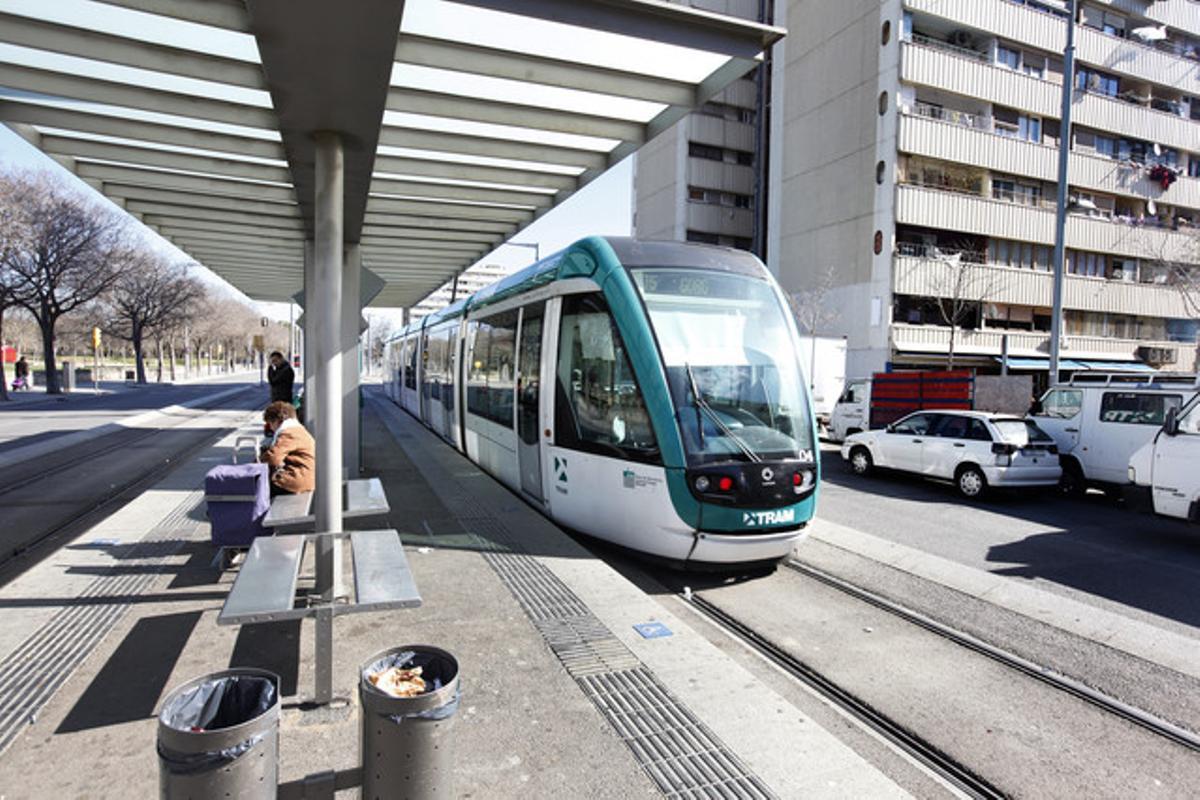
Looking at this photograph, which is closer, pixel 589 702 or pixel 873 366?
pixel 589 702

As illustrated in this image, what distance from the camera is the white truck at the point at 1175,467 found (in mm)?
8281

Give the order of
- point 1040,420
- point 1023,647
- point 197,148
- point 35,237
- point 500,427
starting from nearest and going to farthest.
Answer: point 1023,647 → point 197,148 → point 500,427 → point 1040,420 → point 35,237

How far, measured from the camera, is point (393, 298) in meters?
23.2

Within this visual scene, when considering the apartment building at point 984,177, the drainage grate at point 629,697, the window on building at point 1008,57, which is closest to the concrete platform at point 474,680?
the drainage grate at point 629,697

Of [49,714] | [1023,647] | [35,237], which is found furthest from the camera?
[35,237]

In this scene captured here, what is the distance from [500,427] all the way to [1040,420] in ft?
35.3

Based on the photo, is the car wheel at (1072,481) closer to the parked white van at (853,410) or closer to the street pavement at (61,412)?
the parked white van at (853,410)

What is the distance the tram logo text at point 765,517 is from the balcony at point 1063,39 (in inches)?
1238

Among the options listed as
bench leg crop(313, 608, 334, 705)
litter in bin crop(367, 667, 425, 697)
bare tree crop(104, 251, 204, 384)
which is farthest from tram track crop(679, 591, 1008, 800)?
bare tree crop(104, 251, 204, 384)

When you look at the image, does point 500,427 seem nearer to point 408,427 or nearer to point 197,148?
A: point 197,148

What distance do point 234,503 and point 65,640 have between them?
56.7 inches

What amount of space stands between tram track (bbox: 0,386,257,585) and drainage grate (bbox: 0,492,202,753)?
3.40ft

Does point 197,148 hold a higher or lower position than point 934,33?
lower

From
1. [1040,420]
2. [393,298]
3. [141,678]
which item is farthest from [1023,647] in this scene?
[393,298]
